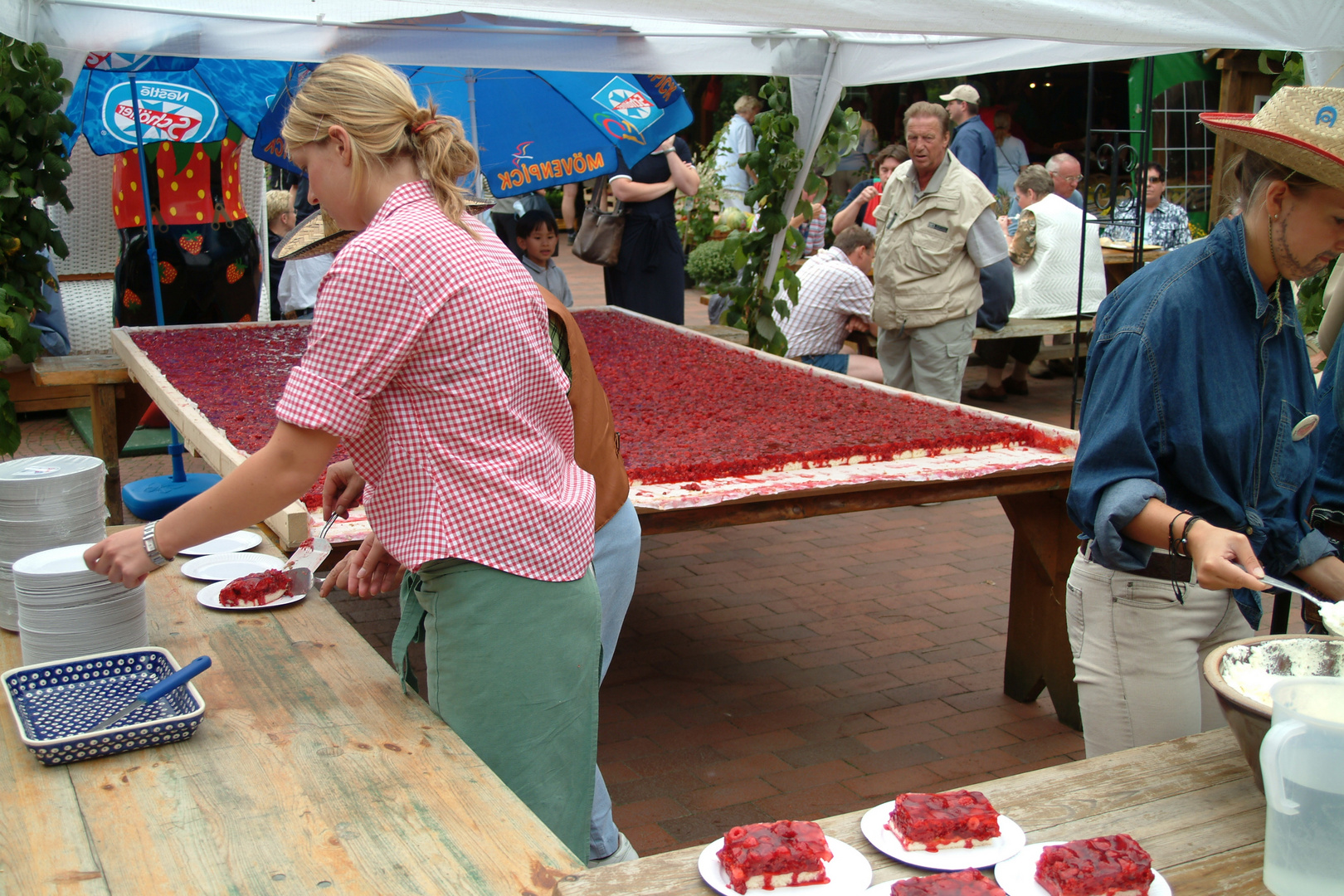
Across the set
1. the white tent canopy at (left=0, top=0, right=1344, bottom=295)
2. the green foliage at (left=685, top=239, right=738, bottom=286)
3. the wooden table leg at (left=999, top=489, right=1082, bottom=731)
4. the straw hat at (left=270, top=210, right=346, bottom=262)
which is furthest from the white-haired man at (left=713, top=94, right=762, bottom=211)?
the straw hat at (left=270, top=210, right=346, bottom=262)

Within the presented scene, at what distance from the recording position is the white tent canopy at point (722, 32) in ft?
11.7

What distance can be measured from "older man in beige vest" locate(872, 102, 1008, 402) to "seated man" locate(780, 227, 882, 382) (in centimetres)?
20

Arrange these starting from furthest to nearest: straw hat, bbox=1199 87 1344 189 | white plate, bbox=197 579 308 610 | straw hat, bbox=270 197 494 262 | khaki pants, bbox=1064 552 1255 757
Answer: straw hat, bbox=270 197 494 262, white plate, bbox=197 579 308 610, khaki pants, bbox=1064 552 1255 757, straw hat, bbox=1199 87 1344 189

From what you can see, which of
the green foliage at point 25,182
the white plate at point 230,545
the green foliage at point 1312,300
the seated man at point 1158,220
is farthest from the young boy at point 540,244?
the seated man at point 1158,220

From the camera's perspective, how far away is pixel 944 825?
4.56 ft

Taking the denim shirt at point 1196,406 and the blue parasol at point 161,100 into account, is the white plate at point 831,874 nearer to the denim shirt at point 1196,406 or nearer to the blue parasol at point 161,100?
the denim shirt at point 1196,406

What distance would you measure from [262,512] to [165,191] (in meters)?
4.72

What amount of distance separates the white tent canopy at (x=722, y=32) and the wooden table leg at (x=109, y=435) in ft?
4.24

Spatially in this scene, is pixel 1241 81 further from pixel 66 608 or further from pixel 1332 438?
pixel 66 608

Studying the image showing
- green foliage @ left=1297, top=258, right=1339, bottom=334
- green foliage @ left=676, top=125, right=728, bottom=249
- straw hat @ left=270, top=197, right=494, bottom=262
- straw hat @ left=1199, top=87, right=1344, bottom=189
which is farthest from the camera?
green foliage @ left=676, top=125, right=728, bottom=249

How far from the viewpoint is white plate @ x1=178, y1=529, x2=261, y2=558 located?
261 cm

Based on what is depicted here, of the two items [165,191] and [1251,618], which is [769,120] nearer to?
[165,191]

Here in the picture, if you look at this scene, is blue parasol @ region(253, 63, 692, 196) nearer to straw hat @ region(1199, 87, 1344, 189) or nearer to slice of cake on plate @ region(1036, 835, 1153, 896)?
straw hat @ region(1199, 87, 1344, 189)

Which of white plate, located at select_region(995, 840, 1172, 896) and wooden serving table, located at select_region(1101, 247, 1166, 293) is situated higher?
wooden serving table, located at select_region(1101, 247, 1166, 293)
